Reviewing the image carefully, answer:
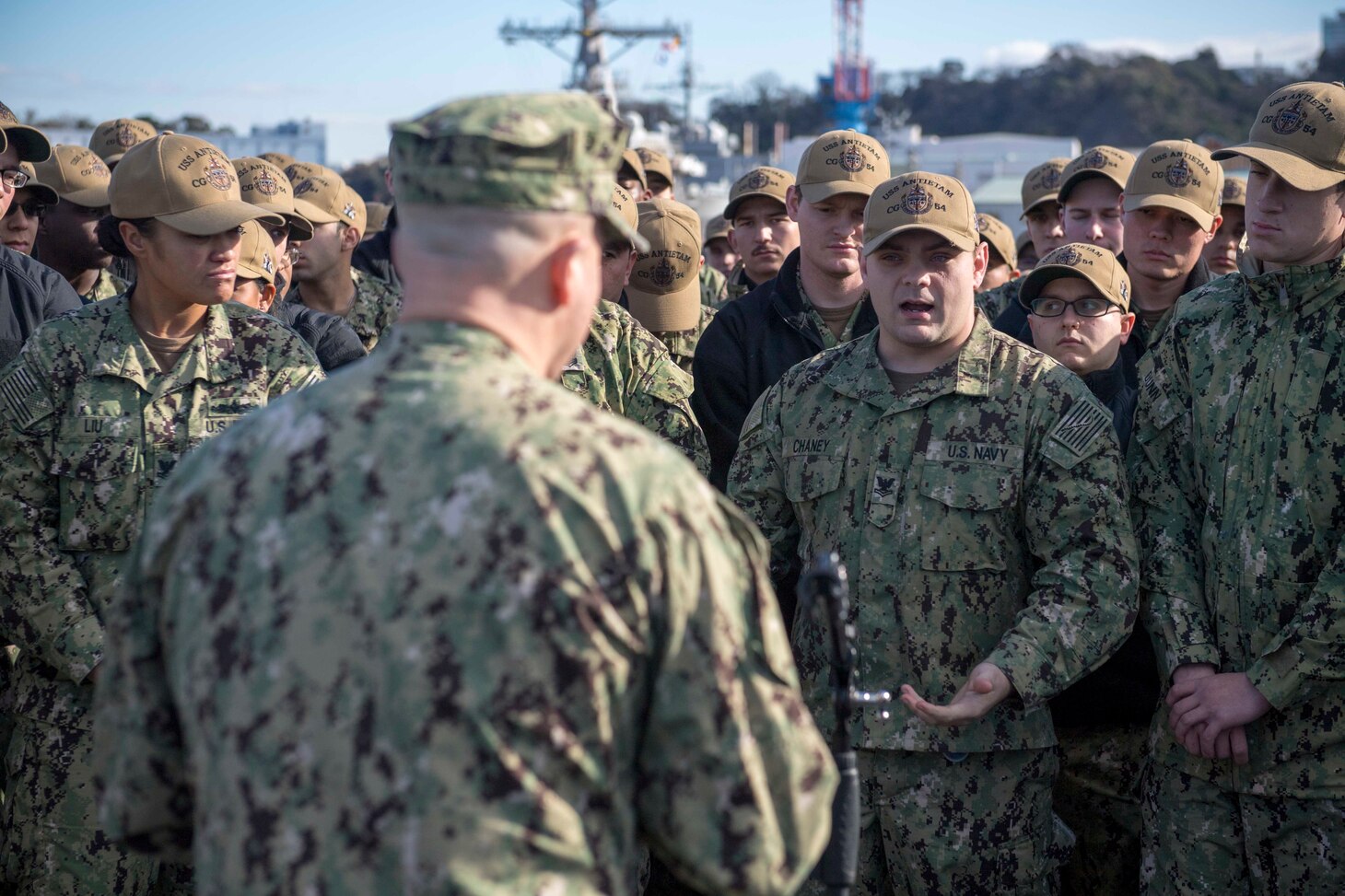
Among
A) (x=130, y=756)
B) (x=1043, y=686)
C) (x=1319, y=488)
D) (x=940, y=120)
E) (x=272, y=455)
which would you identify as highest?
(x=272, y=455)

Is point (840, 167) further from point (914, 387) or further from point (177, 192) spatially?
point (177, 192)

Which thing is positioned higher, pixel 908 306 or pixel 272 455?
pixel 272 455

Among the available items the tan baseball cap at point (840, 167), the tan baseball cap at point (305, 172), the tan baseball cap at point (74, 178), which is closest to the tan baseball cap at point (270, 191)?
the tan baseball cap at point (305, 172)

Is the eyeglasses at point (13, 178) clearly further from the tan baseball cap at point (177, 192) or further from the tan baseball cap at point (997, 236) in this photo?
the tan baseball cap at point (997, 236)

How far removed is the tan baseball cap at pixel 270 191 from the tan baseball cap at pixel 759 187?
2437 mm

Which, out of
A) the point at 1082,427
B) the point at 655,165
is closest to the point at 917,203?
the point at 1082,427

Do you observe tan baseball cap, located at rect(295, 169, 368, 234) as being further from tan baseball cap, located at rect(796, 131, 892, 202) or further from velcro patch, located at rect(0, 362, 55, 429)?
velcro patch, located at rect(0, 362, 55, 429)

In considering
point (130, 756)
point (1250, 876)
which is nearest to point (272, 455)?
point (130, 756)

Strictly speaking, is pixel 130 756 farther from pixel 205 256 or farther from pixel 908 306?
pixel 908 306

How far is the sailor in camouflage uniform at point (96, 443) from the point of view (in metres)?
4.02

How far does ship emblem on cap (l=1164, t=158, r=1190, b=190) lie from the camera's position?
556cm

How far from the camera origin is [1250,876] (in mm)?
3832

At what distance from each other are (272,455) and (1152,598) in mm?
2848

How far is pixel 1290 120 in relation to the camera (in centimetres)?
388
